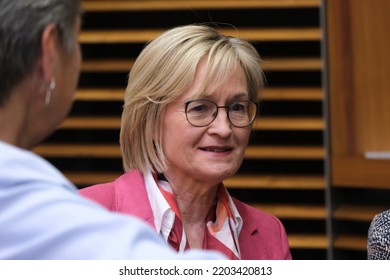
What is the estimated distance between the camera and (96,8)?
3.23 metres

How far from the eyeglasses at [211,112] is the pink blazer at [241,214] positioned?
0.18 m

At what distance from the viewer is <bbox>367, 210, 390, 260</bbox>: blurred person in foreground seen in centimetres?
171

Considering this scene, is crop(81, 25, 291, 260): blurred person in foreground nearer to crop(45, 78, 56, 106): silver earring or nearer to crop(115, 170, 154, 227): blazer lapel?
crop(115, 170, 154, 227): blazer lapel

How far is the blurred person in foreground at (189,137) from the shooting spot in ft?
5.76

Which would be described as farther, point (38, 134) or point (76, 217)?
point (38, 134)

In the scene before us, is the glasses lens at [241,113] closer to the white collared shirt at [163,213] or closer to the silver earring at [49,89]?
the white collared shirt at [163,213]

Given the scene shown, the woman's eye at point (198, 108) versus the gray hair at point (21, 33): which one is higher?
the gray hair at point (21, 33)

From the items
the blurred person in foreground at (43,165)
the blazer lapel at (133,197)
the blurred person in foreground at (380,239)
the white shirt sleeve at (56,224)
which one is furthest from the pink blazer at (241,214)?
the white shirt sleeve at (56,224)

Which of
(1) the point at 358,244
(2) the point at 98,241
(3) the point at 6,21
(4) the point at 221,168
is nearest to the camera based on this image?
(2) the point at 98,241

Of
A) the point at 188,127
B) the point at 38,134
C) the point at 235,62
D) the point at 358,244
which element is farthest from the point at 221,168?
the point at 358,244

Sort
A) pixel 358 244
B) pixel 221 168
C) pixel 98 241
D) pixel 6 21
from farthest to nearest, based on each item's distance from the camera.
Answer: pixel 358 244, pixel 221 168, pixel 6 21, pixel 98 241

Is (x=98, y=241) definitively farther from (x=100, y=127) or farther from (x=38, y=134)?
(x=100, y=127)

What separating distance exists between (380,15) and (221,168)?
1532 millimetres

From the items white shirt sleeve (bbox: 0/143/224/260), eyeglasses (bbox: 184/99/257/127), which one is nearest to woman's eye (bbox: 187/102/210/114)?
eyeglasses (bbox: 184/99/257/127)
